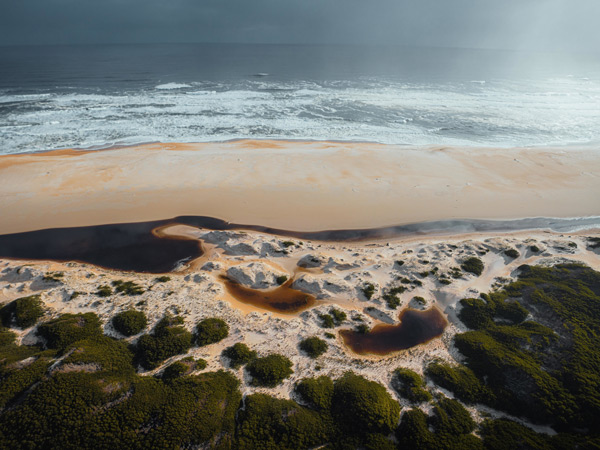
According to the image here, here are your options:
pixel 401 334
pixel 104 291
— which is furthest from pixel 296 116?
pixel 401 334

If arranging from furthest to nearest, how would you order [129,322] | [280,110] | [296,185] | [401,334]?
[280,110] < [296,185] < [401,334] < [129,322]

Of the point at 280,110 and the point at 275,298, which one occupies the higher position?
the point at 280,110

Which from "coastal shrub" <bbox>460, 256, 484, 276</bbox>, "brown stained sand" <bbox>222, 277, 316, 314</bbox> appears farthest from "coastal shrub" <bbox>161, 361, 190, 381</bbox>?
"coastal shrub" <bbox>460, 256, 484, 276</bbox>

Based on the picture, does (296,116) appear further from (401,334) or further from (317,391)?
(317,391)

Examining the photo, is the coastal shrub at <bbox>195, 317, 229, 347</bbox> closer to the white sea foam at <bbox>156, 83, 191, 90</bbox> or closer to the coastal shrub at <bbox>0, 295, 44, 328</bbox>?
the coastal shrub at <bbox>0, 295, 44, 328</bbox>

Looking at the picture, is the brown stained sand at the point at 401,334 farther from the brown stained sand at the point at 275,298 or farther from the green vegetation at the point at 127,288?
the green vegetation at the point at 127,288

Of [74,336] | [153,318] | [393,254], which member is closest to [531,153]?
[393,254]

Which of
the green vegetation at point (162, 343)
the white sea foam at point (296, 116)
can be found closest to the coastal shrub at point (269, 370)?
the green vegetation at point (162, 343)
